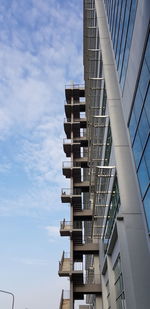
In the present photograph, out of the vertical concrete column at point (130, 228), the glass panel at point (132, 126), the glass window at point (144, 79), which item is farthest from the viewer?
the glass panel at point (132, 126)

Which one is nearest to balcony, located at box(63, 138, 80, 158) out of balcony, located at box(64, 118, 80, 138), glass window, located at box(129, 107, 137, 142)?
balcony, located at box(64, 118, 80, 138)

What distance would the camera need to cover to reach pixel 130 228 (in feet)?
54.4

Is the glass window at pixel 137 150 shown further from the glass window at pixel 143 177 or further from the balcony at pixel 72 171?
the balcony at pixel 72 171

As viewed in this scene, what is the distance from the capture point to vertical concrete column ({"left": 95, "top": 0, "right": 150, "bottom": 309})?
14.8 metres

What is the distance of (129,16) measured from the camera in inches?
660

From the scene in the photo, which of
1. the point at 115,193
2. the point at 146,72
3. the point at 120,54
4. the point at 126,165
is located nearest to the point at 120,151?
the point at 126,165

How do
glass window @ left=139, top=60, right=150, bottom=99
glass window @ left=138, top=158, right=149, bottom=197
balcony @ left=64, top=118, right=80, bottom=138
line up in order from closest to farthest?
1. glass window @ left=139, top=60, right=150, bottom=99
2. glass window @ left=138, top=158, right=149, bottom=197
3. balcony @ left=64, top=118, right=80, bottom=138

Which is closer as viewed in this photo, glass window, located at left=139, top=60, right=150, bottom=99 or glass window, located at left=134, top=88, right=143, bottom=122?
glass window, located at left=139, top=60, right=150, bottom=99

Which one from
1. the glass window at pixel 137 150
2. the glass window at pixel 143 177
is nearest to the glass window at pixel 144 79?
the glass window at pixel 137 150

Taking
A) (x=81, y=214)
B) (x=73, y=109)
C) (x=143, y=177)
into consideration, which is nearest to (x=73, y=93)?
(x=73, y=109)

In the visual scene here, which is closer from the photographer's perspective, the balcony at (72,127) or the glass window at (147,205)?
the glass window at (147,205)

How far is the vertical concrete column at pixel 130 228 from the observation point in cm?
1481

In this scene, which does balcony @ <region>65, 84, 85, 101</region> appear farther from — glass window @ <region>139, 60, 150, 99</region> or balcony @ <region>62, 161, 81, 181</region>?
glass window @ <region>139, 60, 150, 99</region>

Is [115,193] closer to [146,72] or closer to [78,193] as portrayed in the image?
[146,72]
